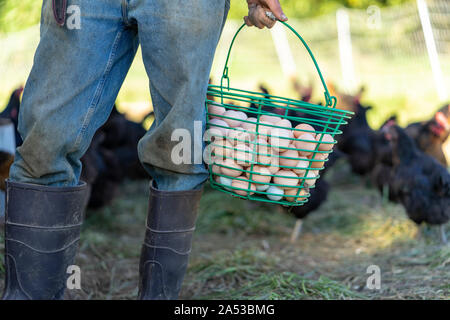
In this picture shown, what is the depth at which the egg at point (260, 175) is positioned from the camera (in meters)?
1.87

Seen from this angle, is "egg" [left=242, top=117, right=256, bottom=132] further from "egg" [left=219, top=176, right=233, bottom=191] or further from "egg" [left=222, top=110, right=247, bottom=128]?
"egg" [left=219, top=176, right=233, bottom=191]

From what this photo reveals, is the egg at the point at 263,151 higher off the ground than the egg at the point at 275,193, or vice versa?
the egg at the point at 263,151

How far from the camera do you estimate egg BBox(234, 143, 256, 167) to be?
185 cm

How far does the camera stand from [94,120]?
188 centimetres

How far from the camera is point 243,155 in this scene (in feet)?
6.08

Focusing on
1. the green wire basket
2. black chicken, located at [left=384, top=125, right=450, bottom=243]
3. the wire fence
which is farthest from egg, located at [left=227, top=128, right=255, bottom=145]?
the wire fence

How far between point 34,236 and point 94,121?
0.44 m

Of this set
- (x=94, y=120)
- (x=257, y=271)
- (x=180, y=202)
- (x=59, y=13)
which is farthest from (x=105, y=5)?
(x=257, y=271)

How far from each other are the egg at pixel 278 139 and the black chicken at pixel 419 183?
2.13 meters

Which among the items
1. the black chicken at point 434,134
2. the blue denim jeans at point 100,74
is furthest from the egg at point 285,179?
the black chicken at point 434,134

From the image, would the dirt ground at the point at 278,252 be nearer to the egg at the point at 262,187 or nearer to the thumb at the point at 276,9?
the egg at the point at 262,187

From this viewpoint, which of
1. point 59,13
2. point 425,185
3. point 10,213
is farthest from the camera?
point 425,185
